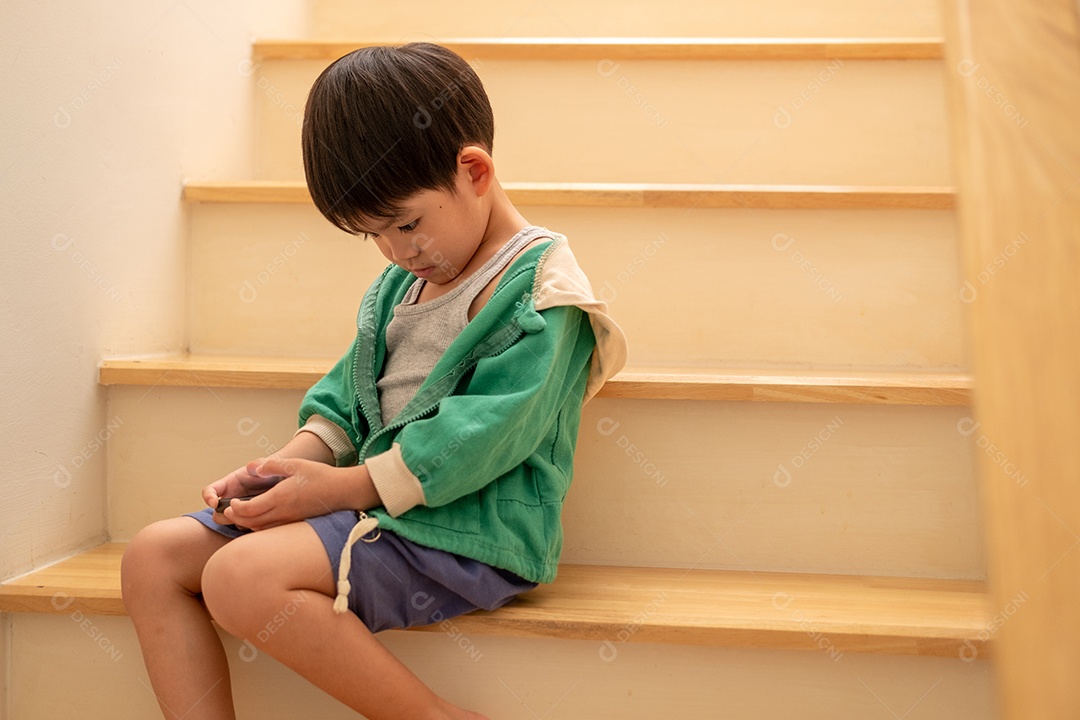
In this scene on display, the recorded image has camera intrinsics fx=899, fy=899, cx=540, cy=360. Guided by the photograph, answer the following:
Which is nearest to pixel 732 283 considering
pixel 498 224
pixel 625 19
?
pixel 498 224

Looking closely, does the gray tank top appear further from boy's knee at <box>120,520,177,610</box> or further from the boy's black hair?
boy's knee at <box>120,520,177,610</box>

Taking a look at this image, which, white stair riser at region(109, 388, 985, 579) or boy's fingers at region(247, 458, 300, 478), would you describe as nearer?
boy's fingers at region(247, 458, 300, 478)

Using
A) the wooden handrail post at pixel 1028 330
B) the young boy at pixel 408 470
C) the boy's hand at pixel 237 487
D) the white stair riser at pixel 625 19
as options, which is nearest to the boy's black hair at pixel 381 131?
the young boy at pixel 408 470

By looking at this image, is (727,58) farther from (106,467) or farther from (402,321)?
(106,467)

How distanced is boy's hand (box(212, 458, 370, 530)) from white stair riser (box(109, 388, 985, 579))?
0.28m

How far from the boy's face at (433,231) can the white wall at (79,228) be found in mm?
373

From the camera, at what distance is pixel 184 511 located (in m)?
1.00

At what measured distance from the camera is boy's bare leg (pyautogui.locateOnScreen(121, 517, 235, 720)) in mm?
754

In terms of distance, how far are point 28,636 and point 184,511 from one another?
0.20m

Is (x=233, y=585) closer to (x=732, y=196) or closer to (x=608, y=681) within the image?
(x=608, y=681)

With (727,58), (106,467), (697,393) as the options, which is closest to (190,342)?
(106,467)

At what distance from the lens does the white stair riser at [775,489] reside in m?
0.91

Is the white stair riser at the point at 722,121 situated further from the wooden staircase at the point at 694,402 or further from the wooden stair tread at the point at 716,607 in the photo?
the wooden stair tread at the point at 716,607

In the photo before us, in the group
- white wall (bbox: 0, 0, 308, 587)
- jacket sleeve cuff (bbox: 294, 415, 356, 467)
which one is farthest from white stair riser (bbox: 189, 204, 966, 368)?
jacket sleeve cuff (bbox: 294, 415, 356, 467)
